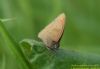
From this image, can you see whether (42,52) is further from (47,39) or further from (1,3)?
(1,3)

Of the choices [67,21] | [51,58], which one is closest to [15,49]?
[51,58]

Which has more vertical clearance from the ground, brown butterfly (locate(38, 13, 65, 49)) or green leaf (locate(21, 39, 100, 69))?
brown butterfly (locate(38, 13, 65, 49))

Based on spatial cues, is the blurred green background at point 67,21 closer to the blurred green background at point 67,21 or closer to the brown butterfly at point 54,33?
the blurred green background at point 67,21

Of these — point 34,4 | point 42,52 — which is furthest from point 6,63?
point 34,4

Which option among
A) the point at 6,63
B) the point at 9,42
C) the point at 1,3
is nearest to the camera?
the point at 9,42

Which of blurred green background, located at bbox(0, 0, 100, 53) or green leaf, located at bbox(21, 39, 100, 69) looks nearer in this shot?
green leaf, located at bbox(21, 39, 100, 69)

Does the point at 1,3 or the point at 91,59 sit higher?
the point at 1,3

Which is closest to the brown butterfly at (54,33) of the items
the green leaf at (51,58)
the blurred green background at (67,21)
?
the green leaf at (51,58)

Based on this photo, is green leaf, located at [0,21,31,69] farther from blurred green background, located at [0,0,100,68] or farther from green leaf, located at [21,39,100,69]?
blurred green background, located at [0,0,100,68]

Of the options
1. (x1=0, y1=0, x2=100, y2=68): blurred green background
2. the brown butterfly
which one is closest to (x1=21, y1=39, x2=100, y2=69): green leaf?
the brown butterfly
